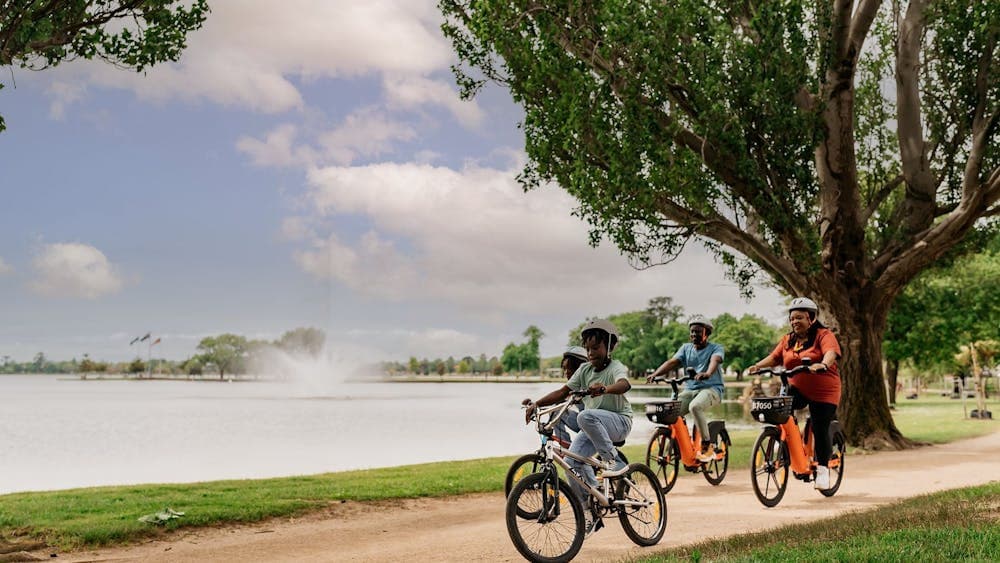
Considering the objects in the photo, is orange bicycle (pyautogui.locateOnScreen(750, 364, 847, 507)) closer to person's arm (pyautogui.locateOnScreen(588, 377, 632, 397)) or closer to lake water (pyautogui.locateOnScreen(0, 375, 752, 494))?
person's arm (pyautogui.locateOnScreen(588, 377, 632, 397))

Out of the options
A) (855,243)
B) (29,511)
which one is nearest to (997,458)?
(855,243)

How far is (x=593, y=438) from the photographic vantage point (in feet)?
25.8

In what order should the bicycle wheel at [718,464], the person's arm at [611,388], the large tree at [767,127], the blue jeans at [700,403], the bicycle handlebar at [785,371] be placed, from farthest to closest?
1. the large tree at [767,127]
2. the bicycle wheel at [718,464]
3. the blue jeans at [700,403]
4. the bicycle handlebar at [785,371]
5. the person's arm at [611,388]

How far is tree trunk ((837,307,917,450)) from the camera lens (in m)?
20.1

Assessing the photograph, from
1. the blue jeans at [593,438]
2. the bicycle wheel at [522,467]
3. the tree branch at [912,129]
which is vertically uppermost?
the tree branch at [912,129]

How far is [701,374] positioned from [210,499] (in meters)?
7.02

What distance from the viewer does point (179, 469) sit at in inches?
907

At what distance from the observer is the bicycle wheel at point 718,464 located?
12814 millimetres

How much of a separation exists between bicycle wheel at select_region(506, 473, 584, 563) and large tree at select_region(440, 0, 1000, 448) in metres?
11.0

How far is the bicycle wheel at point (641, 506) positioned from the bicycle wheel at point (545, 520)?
Result: 63cm

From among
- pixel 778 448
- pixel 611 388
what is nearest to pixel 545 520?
pixel 611 388

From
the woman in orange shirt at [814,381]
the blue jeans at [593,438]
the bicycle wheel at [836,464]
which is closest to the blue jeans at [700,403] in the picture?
the woman in orange shirt at [814,381]

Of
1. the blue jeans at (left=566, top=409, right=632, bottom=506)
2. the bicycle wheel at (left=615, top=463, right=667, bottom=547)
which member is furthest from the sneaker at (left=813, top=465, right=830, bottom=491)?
the blue jeans at (left=566, top=409, right=632, bottom=506)

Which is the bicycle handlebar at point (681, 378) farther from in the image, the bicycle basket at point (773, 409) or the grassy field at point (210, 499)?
the grassy field at point (210, 499)
